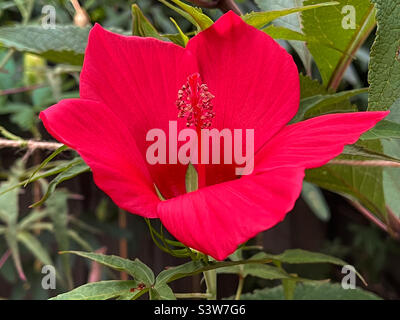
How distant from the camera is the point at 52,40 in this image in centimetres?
28

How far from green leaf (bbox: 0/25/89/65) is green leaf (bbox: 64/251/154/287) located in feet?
0.37

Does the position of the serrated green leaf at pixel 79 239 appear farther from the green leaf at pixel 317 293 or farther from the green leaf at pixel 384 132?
the green leaf at pixel 384 132

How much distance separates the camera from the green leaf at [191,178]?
22 cm

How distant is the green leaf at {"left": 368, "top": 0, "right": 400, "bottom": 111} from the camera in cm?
20

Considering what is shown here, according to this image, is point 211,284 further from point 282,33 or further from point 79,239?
point 79,239

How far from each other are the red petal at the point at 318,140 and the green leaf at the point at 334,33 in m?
0.08

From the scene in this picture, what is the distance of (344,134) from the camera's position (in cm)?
17

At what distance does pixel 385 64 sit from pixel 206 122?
72 mm

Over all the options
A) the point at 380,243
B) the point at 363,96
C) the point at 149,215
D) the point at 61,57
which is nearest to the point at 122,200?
the point at 149,215

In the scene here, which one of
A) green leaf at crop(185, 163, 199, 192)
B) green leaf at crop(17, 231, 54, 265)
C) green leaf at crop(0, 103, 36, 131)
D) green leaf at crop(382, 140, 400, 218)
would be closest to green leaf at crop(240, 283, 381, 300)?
green leaf at crop(382, 140, 400, 218)

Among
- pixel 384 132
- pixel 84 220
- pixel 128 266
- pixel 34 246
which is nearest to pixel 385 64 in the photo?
pixel 384 132

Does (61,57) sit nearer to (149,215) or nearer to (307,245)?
(149,215)

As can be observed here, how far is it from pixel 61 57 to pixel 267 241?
80 centimetres

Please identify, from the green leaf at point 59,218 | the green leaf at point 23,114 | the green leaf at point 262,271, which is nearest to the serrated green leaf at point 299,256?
the green leaf at point 262,271
